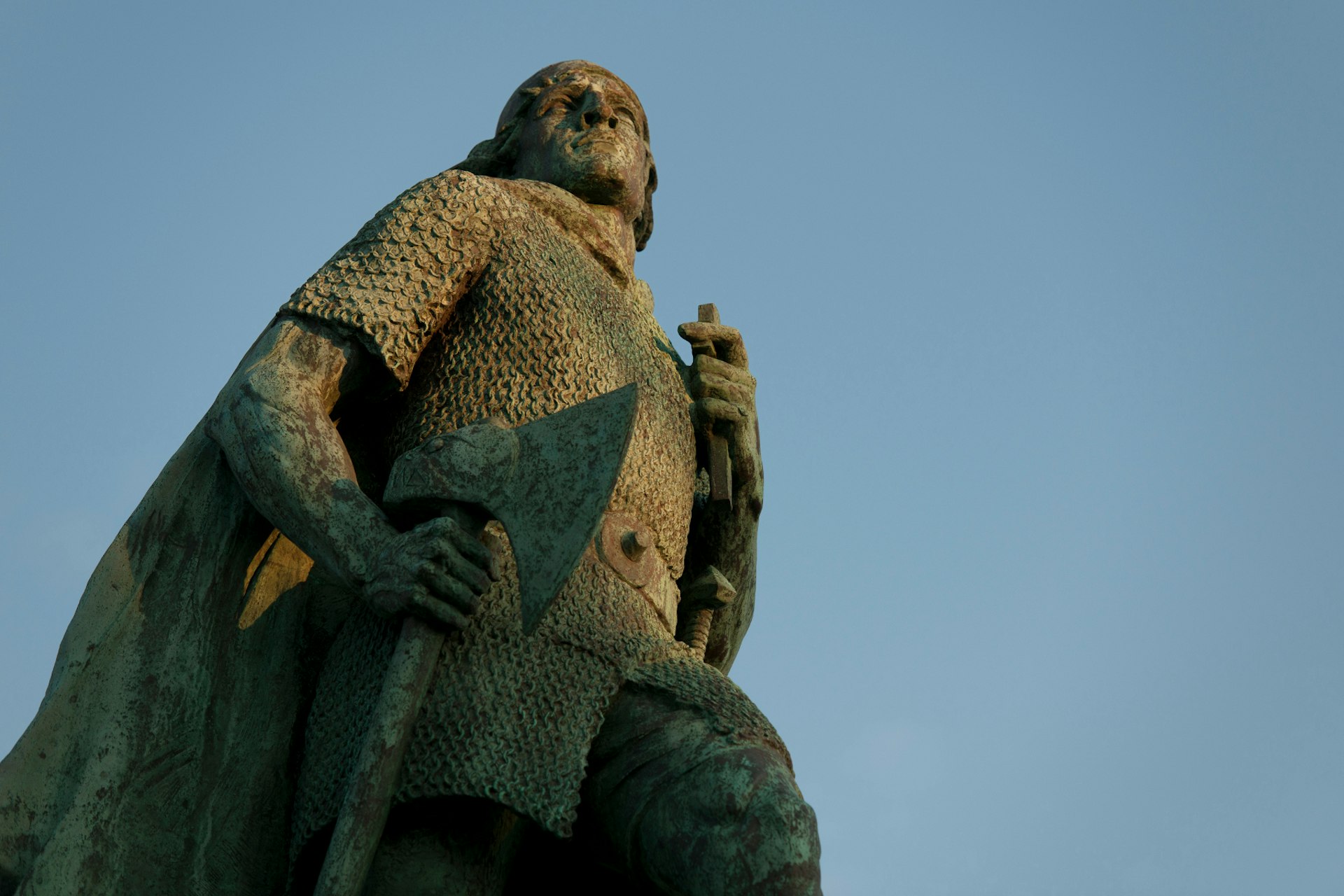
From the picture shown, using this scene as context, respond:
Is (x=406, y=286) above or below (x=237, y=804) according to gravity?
above

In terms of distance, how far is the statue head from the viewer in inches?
258

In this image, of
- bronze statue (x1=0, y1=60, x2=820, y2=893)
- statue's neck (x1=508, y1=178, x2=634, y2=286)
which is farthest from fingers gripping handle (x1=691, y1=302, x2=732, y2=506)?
statue's neck (x1=508, y1=178, x2=634, y2=286)

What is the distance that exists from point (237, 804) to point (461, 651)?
33.0 inches

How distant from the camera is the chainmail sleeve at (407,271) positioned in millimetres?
5426

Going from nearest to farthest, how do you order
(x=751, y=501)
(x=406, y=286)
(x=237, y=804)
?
1. (x=237, y=804)
2. (x=406, y=286)
3. (x=751, y=501)

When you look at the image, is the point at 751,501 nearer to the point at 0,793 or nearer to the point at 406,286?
the point at 406,286

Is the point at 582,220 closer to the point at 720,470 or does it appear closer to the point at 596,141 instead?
the point at 596,141

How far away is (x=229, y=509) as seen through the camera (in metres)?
5.43

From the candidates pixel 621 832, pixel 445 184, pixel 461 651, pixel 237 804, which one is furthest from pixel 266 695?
pixel 445 184

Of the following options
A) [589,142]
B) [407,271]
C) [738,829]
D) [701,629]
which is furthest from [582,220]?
[738,829]

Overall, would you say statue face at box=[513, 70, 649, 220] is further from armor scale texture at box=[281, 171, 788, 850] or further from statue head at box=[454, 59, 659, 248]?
armor scale texture at box=[281, 171, 788, 850]

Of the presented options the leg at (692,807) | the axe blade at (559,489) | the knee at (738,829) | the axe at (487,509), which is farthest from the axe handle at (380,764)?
the knee at (738,829)

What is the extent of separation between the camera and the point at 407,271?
5562mm

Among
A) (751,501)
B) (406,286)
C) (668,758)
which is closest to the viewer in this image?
(668,758)
